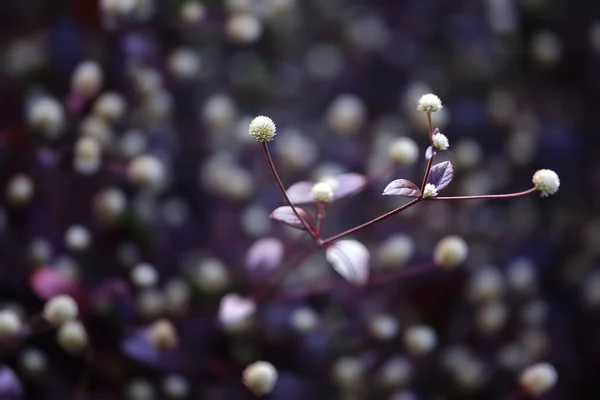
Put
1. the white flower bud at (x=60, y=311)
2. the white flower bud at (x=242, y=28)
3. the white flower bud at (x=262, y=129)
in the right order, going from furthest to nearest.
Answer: the white flower bud at (x=242, y=28) < the white flower bud at (x=60, y=311) < the white flower bud at (x=262, y=129)

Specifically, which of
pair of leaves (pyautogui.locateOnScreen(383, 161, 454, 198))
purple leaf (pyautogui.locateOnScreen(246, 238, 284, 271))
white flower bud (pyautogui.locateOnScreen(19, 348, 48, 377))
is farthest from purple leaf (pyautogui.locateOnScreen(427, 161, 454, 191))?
white flower bud (pyautogui.locateOnScreen(19, 348, 48, 377))

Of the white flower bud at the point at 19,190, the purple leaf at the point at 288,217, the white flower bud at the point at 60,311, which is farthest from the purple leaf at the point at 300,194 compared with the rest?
the white flower bud at the point at 19,190

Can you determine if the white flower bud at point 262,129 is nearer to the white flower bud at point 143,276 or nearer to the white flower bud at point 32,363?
the white flower bud at point 143,276

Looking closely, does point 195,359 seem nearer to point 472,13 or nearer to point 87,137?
point 87,137

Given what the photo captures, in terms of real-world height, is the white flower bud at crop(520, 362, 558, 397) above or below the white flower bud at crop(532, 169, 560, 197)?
below

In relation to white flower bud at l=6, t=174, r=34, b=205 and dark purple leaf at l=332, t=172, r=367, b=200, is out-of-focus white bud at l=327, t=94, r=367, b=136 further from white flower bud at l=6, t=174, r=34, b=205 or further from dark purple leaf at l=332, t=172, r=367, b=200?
white flower bud at l=6, t=174, r=34, b=205

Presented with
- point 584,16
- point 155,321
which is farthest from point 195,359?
point 584,16

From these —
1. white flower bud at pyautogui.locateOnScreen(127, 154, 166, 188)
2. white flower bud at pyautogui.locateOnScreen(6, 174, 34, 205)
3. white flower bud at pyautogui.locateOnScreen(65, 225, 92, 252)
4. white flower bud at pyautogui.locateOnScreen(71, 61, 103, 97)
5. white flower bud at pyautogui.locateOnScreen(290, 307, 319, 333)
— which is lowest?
white flower bud at pyautogui.locateOnScreen(290, 307, 319, 333)
